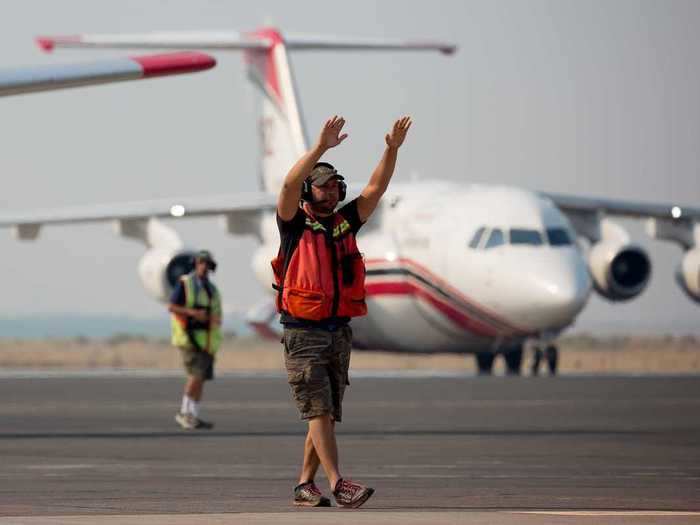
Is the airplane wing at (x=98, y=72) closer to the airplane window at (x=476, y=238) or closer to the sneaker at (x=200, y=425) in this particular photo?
the sneaker at (x=200, y=425)

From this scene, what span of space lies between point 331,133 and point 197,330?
8835mm

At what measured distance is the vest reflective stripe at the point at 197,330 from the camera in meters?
19.0

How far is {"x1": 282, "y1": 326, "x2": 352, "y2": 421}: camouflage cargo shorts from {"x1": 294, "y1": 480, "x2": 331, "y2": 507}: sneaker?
0.36 meters

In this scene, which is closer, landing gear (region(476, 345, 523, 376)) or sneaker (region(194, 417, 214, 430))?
sneaker (region(194, 417, 214, 430))

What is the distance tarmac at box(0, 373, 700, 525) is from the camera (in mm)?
10188

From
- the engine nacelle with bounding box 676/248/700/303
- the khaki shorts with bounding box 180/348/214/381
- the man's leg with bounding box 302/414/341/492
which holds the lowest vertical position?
the engine nacelle with bounding box 676/248/700/303

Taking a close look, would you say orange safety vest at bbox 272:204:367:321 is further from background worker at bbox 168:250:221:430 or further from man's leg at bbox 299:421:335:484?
background worker at bbox 168:250:221:430

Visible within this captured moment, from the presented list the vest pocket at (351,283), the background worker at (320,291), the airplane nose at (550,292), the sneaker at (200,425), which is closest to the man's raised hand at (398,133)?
the background worker at (320,291)

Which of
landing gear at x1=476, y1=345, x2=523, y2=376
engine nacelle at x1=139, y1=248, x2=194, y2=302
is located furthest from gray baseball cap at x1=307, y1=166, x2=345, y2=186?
landing gear at x1=476, y1=345, x2=523, y2=376

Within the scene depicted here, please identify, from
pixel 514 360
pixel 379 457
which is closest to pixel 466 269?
pixel 514 360

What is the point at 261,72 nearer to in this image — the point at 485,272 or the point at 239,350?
the point at 485,272

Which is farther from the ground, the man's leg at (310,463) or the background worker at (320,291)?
the background worker at (320,291)

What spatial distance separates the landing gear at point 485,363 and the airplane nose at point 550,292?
13.3 ft

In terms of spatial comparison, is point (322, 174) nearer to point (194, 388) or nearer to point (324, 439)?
point (324, 439)
